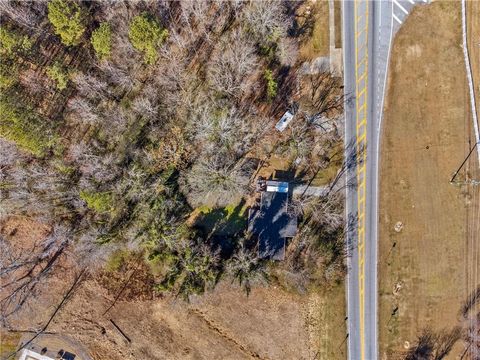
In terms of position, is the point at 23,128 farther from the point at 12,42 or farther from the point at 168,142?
the point at 168,142

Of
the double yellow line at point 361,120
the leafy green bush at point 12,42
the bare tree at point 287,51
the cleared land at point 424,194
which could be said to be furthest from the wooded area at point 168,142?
the cleared land at point 424,194

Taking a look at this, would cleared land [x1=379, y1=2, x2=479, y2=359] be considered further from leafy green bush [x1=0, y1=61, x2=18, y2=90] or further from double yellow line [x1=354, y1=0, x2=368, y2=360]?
leafy green bush [x1=0, y1=61, x2=18, y2=90]

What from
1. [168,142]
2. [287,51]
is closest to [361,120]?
[287,51]

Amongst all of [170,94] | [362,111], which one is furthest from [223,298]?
[362,111]

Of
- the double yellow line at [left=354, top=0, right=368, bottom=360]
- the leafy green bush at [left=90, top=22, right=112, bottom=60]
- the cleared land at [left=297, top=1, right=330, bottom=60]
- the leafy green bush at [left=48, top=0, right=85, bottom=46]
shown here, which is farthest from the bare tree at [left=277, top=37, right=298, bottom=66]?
the leafy green bush at [left=48, top=0, right=85, bottom=46]

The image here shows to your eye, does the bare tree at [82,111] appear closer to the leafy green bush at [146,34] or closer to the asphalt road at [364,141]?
the leafy green bush at [146,34]
